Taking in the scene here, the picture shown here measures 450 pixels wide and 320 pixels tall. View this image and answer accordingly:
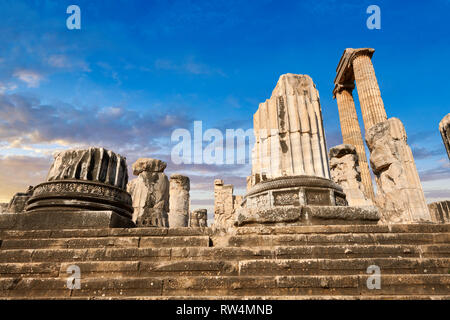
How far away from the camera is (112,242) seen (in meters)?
3.34

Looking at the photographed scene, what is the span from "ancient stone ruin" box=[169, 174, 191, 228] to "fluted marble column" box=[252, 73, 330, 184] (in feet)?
29.7

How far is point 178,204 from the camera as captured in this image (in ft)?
45.1

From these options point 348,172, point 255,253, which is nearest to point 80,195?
point 255,253

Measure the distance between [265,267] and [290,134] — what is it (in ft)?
10.5

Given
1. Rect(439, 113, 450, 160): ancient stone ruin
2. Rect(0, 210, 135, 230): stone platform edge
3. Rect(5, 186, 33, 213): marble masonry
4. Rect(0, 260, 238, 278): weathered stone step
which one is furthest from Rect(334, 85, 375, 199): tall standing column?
Rect(5, 186, 33, 213): marble masonry

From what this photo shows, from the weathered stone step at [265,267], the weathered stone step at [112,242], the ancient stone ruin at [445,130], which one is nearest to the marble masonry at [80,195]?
the weathered stone step at [112,242]

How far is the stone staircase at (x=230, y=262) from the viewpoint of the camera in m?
2.51

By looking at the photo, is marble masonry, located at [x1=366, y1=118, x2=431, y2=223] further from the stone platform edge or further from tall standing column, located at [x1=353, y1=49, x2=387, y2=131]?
the stone platform edge

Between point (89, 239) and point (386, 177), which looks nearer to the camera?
point (89, 239)

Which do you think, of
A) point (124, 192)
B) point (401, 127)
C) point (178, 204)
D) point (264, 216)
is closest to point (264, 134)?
point (264, 216)

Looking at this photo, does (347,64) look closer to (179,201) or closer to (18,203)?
(179,201)

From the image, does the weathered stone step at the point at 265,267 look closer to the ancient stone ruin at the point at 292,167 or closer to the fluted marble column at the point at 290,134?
the ancient stone ruin at the point at 292,167
